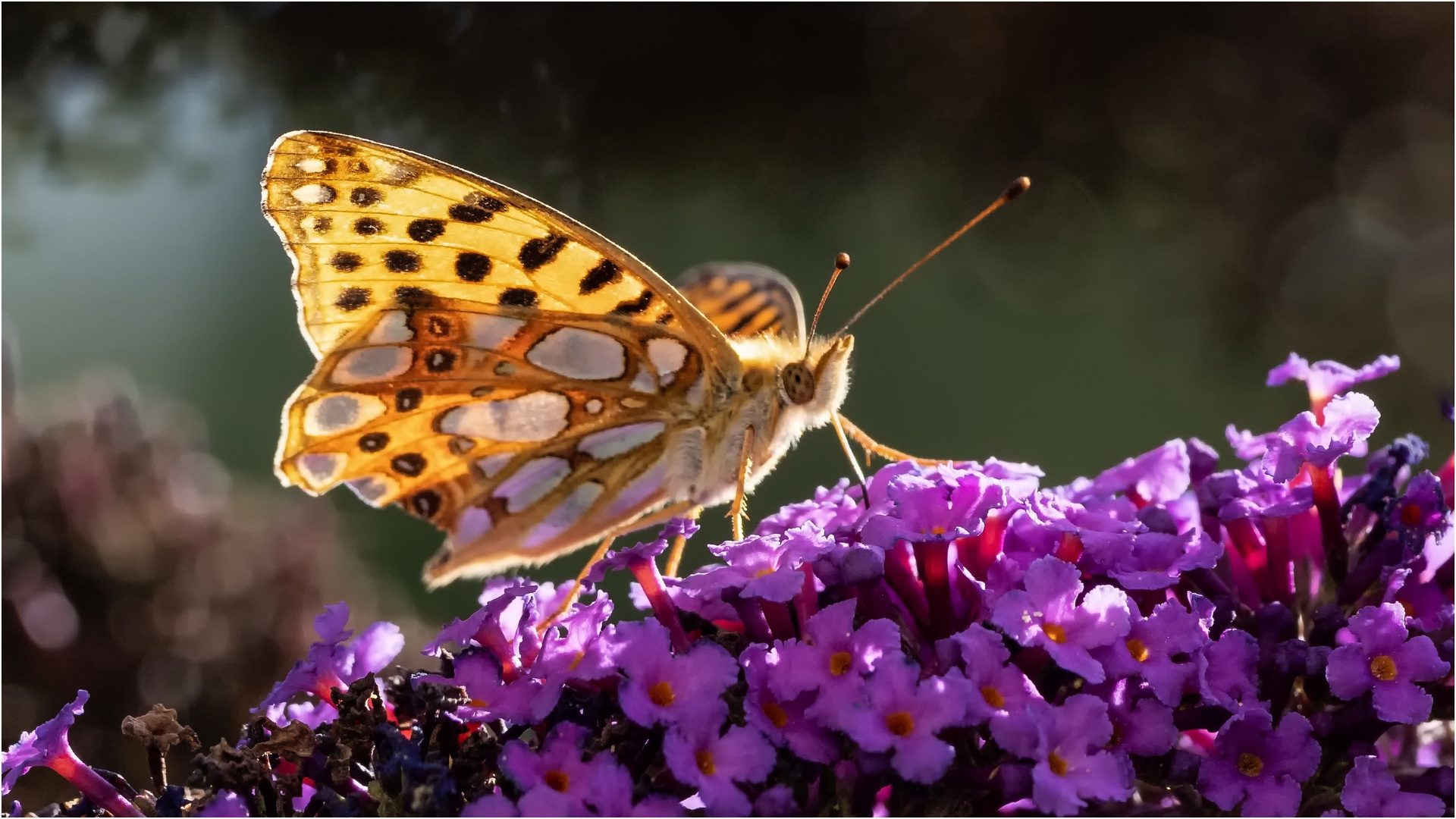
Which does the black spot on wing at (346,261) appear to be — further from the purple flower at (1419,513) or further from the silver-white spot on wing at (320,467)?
the purple flower at (1419,513)

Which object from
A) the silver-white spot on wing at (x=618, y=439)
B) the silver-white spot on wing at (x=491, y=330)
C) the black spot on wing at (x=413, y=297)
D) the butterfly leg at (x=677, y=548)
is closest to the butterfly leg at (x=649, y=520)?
the butterfly leg at (x=677, y=548)

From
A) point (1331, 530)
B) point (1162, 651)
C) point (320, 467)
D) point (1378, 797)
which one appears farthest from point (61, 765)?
point (1331, 530)

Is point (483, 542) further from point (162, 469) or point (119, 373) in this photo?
point (119, 373)

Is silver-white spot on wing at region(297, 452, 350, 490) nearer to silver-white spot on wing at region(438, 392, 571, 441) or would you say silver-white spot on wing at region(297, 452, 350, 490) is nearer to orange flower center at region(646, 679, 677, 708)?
silver-white spot on wing at region(438, 392, 571, 441)

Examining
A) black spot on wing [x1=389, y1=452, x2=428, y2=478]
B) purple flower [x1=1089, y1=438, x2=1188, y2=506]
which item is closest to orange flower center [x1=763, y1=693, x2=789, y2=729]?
purple flower [x1=1089, y1=438, x2=1188, y2=506]

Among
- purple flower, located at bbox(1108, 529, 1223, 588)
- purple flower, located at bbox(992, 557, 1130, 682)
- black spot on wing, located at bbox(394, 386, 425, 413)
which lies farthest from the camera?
black spot on wing, located at bbox(394, 386, 425, 413)

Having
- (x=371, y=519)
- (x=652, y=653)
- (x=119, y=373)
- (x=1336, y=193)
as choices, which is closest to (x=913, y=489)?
(x=652, y=653)
